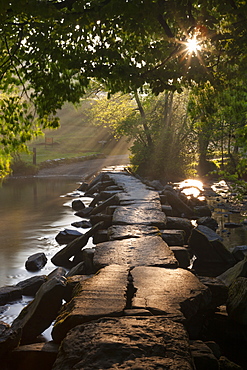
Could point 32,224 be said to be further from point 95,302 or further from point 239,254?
point 95,302

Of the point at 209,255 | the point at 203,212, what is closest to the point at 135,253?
the point at 209,255

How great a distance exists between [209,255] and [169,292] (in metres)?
4.17

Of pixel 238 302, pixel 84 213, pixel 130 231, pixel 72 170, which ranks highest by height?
pixel 130 231

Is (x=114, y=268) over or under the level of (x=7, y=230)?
over

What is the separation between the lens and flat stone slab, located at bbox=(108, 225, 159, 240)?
8.16m

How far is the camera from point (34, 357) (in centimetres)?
423

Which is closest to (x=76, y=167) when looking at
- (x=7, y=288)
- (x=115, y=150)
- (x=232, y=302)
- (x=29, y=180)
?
(x=29, y=180)

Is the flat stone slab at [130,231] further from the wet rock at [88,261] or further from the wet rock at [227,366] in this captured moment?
the wet rock at [227,366]

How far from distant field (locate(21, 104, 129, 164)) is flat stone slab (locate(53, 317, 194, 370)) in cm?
3441

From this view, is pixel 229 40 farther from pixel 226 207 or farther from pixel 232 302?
pixel 226 207

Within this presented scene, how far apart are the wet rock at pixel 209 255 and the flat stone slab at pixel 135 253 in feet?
4.86

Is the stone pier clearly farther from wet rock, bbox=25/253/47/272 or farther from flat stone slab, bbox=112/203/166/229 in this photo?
wet rock, bbox=25/253/47/272

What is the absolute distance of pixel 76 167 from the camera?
37875 mm

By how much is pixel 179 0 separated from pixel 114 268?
359 centimetres
